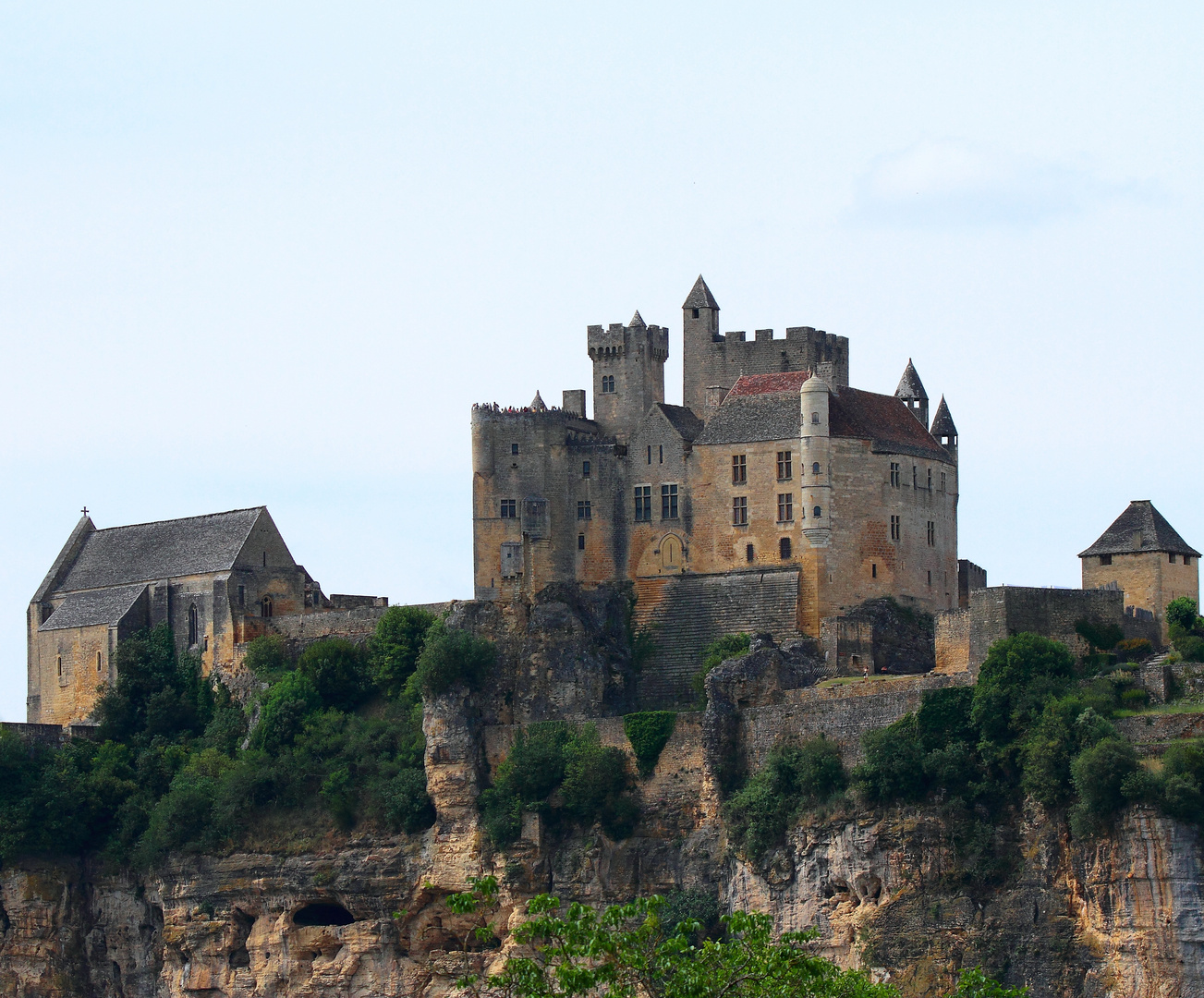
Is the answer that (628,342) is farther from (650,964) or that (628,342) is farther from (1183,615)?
(650,964)

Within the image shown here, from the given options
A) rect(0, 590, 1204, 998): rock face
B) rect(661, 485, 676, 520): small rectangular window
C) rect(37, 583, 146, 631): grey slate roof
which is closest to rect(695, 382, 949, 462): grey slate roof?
rect(661, 485, 676, 520): small rectangular window

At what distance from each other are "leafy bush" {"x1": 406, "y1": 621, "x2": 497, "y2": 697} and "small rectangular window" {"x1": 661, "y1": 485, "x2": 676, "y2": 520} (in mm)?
7615

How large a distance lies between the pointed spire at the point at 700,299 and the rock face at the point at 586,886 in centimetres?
1148

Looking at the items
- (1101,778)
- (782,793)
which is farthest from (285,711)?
(1101,778)

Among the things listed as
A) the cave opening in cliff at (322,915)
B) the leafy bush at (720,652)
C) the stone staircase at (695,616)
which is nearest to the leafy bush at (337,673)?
the cave opening in cliff at (322,915)

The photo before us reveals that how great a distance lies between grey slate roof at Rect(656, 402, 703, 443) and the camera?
4003 inches

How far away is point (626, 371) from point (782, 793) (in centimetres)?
2078

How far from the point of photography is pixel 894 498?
9925 centimetres

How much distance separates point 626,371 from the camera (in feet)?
344

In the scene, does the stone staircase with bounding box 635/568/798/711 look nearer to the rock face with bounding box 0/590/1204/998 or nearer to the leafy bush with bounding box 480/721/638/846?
the rock face with bounding box 0/590/1204/998

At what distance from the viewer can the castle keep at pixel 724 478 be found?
9838 centimetres

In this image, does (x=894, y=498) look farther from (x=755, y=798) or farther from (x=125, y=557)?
(x=125, y=557)

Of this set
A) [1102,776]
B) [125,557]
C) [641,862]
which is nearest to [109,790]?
[125,557]

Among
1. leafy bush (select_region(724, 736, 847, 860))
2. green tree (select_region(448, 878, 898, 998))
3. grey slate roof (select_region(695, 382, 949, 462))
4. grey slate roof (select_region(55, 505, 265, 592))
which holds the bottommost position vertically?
green tree (select_region(448, 878, 898, 998))
